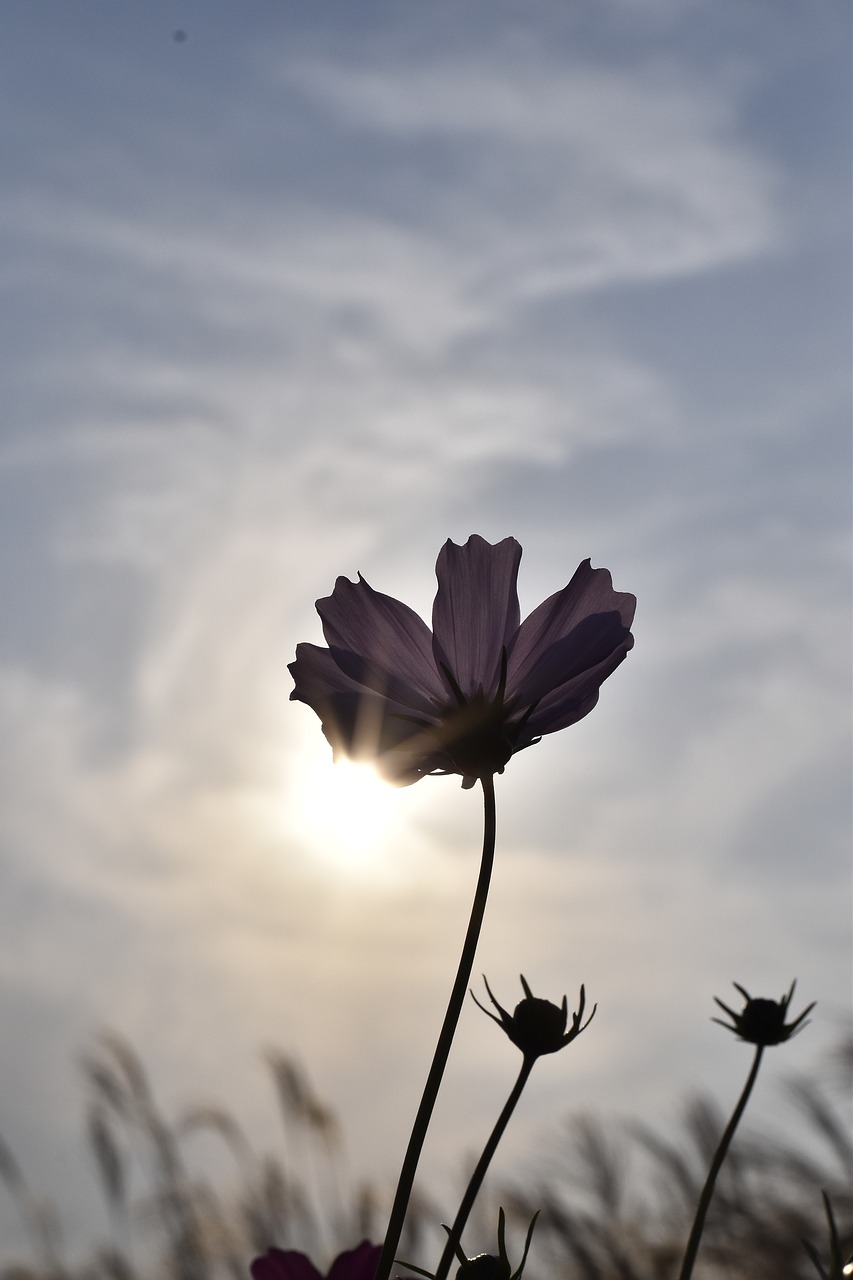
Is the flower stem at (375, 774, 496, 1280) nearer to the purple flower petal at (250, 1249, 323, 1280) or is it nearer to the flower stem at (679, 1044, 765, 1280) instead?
the flower stem at (679, 1044, 765, 1280)

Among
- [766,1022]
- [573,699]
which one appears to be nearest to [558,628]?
[573,699]

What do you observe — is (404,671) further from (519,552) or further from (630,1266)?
(630,1266)

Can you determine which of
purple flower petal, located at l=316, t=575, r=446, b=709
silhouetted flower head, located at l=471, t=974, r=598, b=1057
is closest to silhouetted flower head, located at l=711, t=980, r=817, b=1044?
silhouetted flower head, located at l=471, t=974, r=598, b=1057

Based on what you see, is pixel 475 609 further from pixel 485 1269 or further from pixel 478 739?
pixel 485 1269

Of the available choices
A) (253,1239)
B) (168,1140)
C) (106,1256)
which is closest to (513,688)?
(253,1239)

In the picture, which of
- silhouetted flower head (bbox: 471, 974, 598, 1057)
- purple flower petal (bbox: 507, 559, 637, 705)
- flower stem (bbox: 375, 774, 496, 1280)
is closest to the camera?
flower stem (bbox: 375, 774, 496, 1280)
